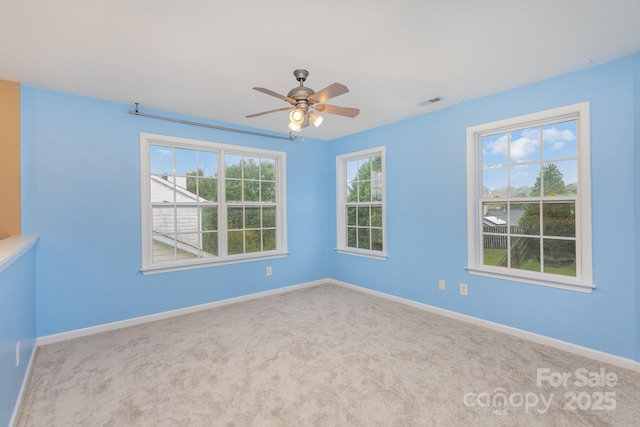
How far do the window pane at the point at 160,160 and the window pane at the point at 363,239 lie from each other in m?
Answer: 2.87

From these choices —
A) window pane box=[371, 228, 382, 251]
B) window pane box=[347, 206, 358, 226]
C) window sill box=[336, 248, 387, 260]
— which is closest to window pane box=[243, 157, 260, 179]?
window pane box=[347, 206, 358, 226]

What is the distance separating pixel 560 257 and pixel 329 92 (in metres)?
2.64

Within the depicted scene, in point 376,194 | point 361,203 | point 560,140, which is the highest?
point 560,140

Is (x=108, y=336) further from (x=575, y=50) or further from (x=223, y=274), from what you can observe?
(x=575, y=50)

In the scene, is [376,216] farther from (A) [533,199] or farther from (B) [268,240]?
A: (A) [533,199]

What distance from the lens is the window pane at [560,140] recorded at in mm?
2686

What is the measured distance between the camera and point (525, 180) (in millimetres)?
2990

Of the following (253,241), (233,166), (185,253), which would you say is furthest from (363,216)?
(185,253)

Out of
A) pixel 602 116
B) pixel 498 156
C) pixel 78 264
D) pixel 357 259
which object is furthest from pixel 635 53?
pixel 78 264

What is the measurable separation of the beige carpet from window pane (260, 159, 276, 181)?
220 cm

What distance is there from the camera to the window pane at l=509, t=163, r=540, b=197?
2.91 metres

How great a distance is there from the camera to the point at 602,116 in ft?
8.00

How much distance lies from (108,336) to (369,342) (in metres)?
2.66

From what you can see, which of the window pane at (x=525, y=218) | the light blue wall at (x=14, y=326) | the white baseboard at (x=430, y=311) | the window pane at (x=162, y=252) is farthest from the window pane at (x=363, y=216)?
the light blue wall at (x=14, y=326)
